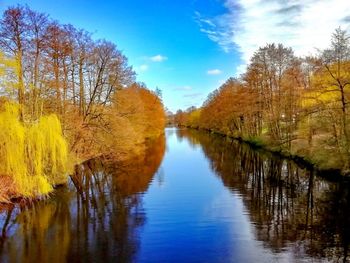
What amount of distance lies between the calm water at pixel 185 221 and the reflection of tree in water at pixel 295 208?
42 mm

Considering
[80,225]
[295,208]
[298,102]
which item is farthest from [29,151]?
[298,102]

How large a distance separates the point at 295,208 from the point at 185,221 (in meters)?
5.81

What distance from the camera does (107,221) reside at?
15969 millimetres

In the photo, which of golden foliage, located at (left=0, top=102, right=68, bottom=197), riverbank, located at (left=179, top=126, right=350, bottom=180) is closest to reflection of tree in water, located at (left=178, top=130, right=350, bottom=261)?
riverbank, located at (left=179, top=126, right=350, bottom=180)

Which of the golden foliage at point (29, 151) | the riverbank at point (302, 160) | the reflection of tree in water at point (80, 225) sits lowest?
the reflection of tree in water at point (80, 225)

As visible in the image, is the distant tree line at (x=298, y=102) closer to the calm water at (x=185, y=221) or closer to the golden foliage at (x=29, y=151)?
the calm water at (x=185, y=221)

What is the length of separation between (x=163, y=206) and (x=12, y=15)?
53.9 ft

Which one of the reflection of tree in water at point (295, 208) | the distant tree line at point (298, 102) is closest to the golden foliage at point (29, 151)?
the reflection of tree in water at point (295, 208)

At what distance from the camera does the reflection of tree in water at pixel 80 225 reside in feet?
40.4

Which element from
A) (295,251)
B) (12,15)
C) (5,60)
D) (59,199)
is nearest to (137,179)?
(59,199)

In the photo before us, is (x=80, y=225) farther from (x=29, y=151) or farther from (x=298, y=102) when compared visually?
(x=298, y=102)

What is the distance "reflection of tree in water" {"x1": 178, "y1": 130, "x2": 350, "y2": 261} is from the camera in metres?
12.9

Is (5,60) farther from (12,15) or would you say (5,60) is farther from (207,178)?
(207,178)

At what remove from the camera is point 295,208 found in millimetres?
17672
